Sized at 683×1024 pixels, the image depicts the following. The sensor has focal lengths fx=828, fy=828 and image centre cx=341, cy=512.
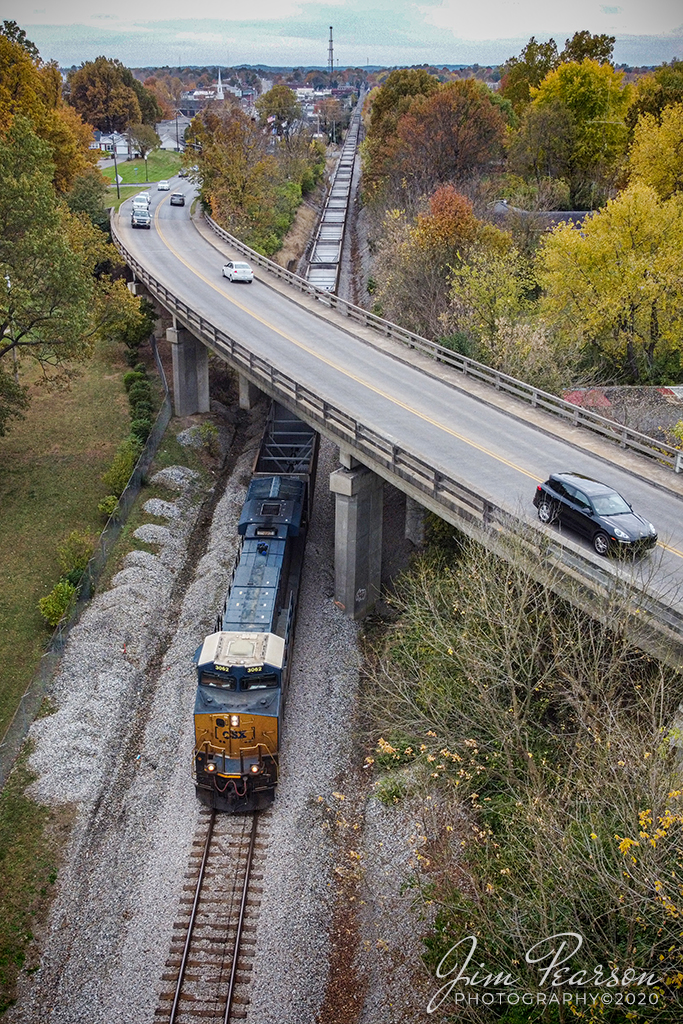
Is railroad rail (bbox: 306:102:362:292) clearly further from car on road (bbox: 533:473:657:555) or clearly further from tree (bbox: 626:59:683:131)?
car on road (bbox: 533:473:657:555)

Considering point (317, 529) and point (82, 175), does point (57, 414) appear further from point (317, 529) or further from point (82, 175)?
point (82, 175)

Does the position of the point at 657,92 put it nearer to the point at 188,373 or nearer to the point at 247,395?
the point at 247,395

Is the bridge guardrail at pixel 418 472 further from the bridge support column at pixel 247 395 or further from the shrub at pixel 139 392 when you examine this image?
the bridge support column at pixel 247 395

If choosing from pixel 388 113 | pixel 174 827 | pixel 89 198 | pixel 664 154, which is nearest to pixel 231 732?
pixel 174 827

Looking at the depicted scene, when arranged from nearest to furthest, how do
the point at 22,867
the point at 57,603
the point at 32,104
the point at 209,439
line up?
the point at 22,867 → the point at 57,603 → the point at 209,439 → the point at 32,104

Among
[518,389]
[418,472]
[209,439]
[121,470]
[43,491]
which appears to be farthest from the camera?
[209,439]

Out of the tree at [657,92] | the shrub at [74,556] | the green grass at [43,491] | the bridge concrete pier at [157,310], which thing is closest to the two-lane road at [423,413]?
the bridge concrete pier at [157,310]

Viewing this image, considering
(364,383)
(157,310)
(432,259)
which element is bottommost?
(157,310)
